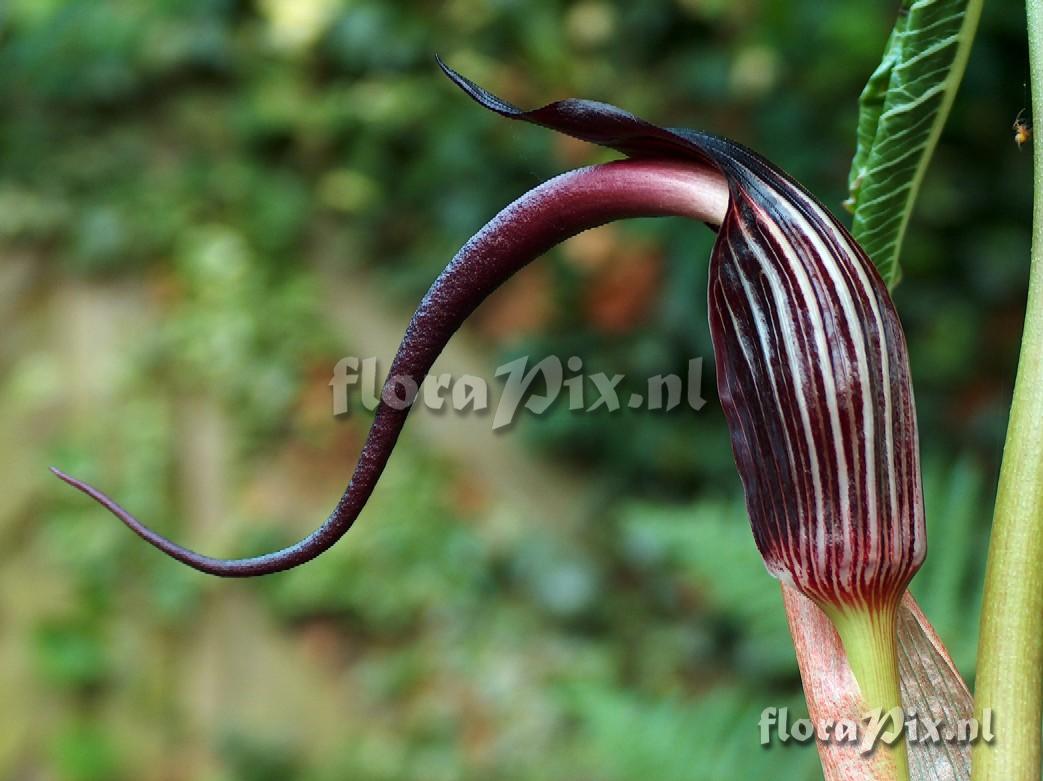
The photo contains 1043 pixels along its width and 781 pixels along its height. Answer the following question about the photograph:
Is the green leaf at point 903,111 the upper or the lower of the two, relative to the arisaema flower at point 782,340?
upper

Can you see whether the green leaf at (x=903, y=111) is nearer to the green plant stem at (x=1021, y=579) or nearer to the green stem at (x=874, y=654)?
the green plant stem at (x=1021, y=579)

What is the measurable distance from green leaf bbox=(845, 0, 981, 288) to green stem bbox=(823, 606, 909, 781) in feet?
0.65

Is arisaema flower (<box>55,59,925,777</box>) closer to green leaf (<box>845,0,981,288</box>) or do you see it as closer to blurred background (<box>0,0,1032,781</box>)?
green leaf (<box>845,0,981,288</box>)

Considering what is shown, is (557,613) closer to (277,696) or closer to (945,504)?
(277,696)

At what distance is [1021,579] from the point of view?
46cm

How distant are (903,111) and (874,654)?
10.5 inches

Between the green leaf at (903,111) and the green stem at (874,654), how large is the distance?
20cm

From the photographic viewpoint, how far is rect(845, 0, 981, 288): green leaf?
540 mm

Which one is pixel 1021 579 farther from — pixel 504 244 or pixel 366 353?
pixel 366 353

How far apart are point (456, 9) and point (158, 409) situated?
173 cm

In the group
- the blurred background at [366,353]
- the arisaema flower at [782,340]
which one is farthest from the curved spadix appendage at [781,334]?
the blurred background at [366,353]

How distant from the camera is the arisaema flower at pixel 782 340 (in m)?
0.49

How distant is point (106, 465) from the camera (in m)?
3.93

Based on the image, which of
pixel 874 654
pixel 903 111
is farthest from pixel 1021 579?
pixel 903 111
